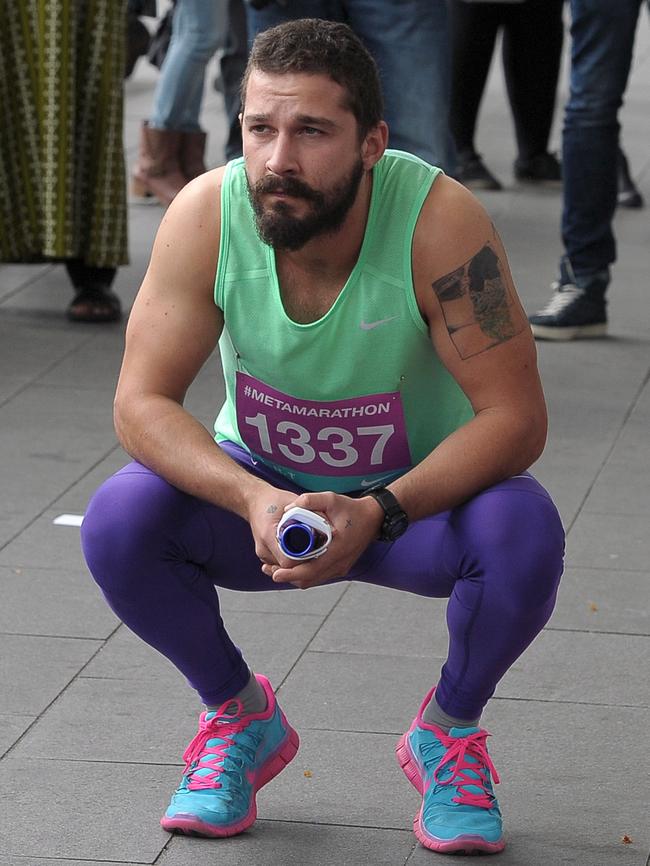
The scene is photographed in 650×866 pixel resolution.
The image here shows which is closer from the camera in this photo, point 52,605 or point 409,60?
point 52,605

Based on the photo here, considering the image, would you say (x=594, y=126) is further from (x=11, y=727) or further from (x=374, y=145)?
(x=11, y=727)

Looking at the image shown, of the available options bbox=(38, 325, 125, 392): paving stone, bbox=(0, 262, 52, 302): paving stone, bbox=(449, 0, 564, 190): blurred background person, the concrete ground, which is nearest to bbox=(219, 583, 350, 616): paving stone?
the concrete ground

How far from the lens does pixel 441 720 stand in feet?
8.54

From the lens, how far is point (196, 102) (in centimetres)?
693

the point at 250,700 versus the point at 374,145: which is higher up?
the point at 374,145

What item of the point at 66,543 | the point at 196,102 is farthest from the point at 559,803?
the point at 196,102

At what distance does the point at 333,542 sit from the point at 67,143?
3.24m

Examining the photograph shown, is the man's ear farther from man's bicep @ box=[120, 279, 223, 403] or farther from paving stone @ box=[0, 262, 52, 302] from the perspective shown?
paving stone @ box=[0, 262, 52, 302]

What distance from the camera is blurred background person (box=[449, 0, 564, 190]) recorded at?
23.6 ft

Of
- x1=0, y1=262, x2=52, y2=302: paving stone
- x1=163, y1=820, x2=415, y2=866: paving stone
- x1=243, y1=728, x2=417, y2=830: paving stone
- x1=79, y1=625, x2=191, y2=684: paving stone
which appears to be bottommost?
x1=0, y1=262, x2=52, y2=302: paving stone

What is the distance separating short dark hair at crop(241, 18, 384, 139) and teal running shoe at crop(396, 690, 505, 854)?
35.3 inches

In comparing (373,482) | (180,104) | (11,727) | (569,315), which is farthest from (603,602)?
(180,104)

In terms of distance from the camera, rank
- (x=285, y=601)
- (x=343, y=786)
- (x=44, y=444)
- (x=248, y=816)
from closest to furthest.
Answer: (x=248, y=816) < (x=343, y=786) < (x=285, y=601) < (x=44, y=444)

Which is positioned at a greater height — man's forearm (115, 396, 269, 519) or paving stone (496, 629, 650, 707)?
man's forearm (115, 396, 269, 519)
